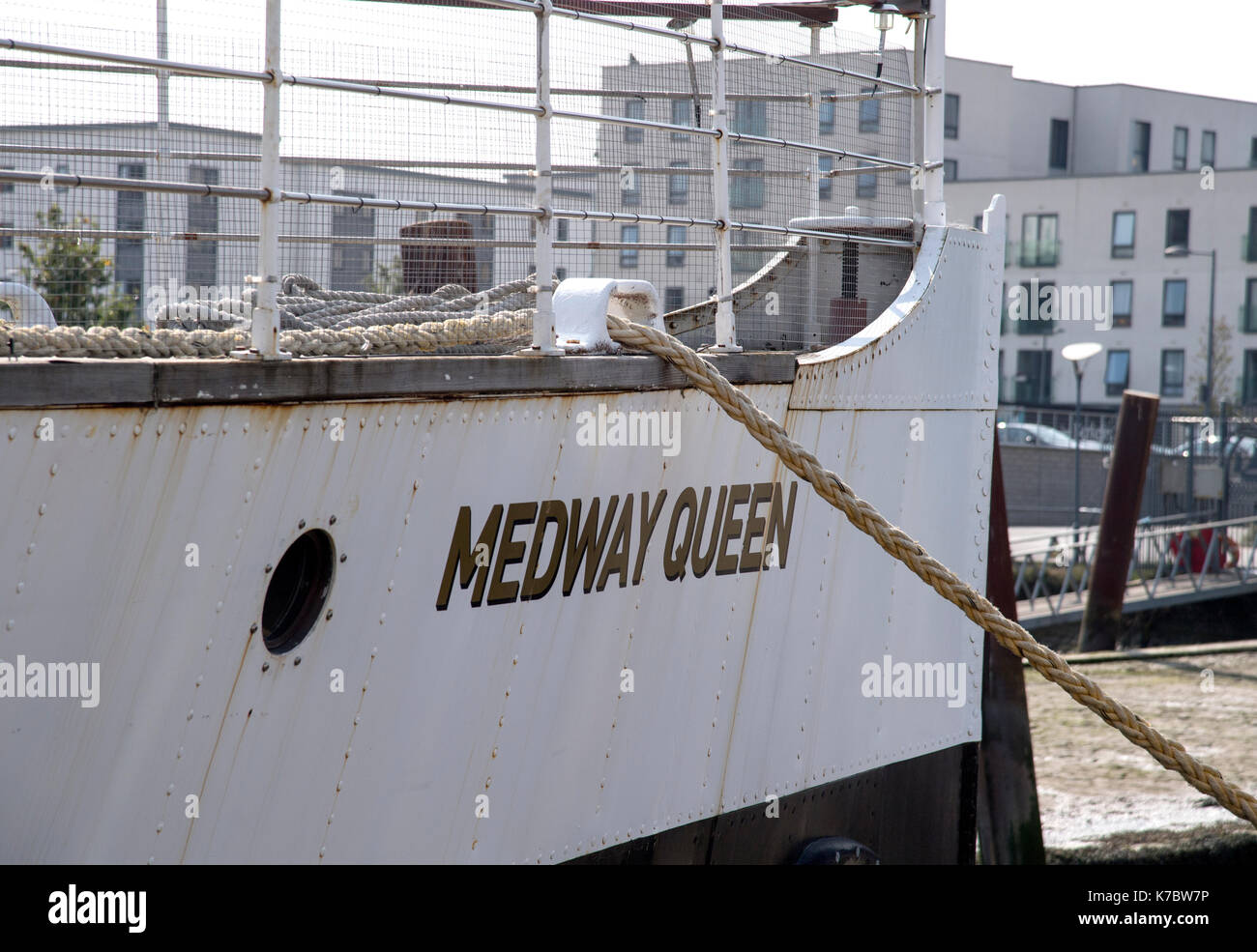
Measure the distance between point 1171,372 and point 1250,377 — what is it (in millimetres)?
2990

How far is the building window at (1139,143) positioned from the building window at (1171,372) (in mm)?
9285

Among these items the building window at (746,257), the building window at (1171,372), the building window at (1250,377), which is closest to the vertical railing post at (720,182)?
the building window at (746,257)

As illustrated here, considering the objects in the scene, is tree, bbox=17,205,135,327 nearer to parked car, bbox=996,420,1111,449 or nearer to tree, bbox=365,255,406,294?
tree, bbox=365,255,406,294

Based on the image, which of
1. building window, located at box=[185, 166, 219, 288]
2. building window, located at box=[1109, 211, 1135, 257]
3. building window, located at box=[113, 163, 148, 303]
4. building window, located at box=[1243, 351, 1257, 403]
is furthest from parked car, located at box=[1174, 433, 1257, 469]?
building window, located at box=[185, 166, 219, 288]

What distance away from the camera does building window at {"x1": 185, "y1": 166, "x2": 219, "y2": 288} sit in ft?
15.3

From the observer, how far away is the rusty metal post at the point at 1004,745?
28.3 ft

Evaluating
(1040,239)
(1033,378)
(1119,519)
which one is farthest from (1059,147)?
(1119,519)

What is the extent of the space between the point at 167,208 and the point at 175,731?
7.46ft

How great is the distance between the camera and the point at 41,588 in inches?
113

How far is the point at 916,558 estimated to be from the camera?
13.5 ft

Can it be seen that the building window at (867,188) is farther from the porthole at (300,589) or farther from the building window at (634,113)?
the porthole at (300,589)

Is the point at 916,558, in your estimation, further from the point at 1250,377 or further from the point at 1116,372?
the point at 1250,377
